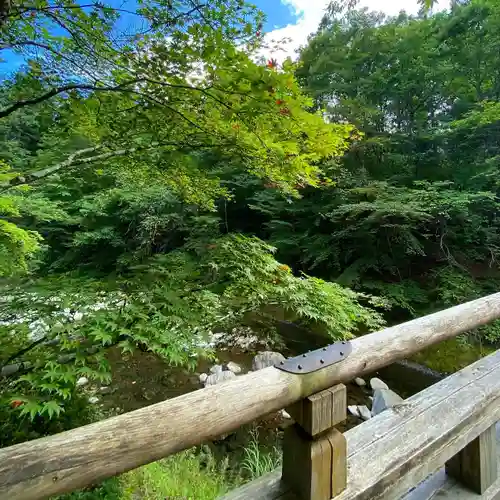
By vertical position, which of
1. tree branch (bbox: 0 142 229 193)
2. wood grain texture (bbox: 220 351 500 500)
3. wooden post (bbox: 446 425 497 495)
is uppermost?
tree branch (bbox: 0 142 229 193)

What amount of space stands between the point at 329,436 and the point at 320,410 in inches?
3.3

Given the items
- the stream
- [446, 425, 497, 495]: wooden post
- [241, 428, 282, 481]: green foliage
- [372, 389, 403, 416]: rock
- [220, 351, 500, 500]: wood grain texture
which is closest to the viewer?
[220, 351, 500, 500]: wood grain texture

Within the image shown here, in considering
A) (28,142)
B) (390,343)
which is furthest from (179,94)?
(28,142)

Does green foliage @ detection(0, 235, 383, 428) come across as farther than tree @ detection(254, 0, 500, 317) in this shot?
No

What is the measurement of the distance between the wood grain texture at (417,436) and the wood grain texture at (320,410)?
0.63 ft

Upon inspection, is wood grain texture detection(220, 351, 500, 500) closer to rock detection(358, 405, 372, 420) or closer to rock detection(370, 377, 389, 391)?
rock detection(358, 405, 372, 420)

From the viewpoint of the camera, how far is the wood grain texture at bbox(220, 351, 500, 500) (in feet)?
2.80

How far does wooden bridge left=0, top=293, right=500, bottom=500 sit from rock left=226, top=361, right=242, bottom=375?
139 inches

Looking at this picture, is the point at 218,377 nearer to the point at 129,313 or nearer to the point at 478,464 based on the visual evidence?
the point at 129,313

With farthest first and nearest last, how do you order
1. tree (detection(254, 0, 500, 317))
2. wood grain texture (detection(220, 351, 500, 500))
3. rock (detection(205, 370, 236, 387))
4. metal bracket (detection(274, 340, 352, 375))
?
1. tree (detection(254, 0, 500, 317))
2. rock (detection(205, 370, 236, 387))
3. wood grain texture (detection(220, 351, 500, 500))
4. metal bracket (detection(274, 340, 352, 375))

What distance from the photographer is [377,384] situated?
4.23 metres

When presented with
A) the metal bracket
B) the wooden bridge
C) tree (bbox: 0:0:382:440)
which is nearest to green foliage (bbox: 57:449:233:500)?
tree (bbox: 0:0:382:440)

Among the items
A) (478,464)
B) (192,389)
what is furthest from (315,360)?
(192,389)

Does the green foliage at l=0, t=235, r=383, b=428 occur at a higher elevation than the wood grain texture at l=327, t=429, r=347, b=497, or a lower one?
higher
